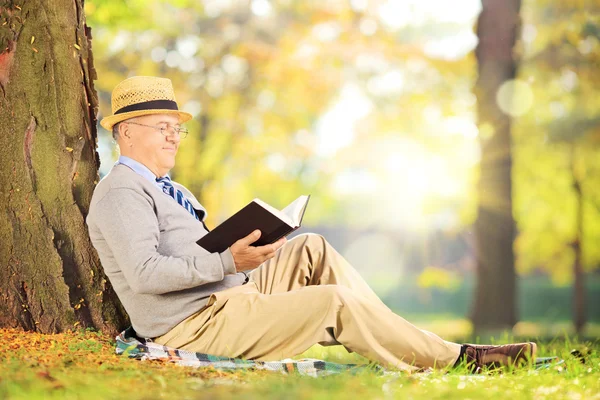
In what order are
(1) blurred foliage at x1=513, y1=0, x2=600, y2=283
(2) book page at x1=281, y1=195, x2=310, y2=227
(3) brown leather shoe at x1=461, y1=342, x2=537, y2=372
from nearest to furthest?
1. (2) book page at x1=281, y1=195, x2=310, y2=227
2. (3) brown leather shoe at x1=461, y1=342, x2=537, y2=372
3. (1) blurred foliage at x1=513, y1=0, x2=600, y2=283

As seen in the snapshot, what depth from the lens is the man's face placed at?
4023 millimetres

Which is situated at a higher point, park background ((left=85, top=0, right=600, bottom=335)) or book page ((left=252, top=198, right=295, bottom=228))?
park background ((left=85, top=0, right=600, bottom=335))

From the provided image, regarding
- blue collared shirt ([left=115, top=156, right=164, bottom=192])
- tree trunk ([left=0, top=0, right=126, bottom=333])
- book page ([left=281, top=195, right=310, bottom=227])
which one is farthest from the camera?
tree trunk ([left=0, top=0, right=126, bottom=333])

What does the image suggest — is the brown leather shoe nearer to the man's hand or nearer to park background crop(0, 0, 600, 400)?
park background crop(0, 0, 600, 400)

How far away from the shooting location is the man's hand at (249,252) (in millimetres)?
3570

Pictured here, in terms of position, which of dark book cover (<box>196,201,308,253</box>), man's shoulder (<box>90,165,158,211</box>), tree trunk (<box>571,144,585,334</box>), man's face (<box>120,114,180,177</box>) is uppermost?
man's face (<box>120,114,180,177</box>)

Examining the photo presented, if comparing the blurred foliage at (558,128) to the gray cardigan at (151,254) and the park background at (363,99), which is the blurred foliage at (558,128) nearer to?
the park background at (363,99)

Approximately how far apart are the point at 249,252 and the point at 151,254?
1.66 ft

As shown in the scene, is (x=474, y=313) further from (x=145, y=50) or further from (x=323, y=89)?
(x=145, y=50)

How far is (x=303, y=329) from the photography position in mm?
3561

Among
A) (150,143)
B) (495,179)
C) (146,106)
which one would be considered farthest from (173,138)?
(495,179)

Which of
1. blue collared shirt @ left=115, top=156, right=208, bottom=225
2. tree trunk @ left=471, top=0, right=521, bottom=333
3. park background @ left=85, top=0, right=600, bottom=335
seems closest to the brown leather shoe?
blue collared shirt @ left=115, top=156, right=208, bottom=225

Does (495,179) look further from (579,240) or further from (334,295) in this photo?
(579,240)

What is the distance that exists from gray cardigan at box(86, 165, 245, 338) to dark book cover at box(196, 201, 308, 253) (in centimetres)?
7
